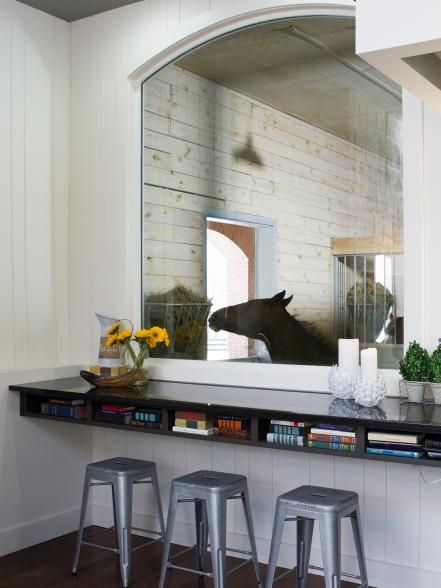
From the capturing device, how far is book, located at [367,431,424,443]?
276 centimetres

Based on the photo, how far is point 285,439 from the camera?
3.04m

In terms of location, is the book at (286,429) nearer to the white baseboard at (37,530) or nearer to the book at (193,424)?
the book at (193,424)

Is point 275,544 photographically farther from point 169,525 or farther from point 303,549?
point 169,525

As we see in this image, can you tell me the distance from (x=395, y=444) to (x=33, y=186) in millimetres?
2563

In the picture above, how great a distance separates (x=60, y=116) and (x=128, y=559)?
2584 mm

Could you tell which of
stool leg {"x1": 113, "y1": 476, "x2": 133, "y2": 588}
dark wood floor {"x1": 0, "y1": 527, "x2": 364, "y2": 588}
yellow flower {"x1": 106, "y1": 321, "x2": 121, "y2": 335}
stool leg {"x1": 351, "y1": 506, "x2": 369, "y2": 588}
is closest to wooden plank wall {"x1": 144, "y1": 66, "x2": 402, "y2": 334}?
yellow flower {"x1": 106, "y1": 321, "x2": 121, "y2": 335}

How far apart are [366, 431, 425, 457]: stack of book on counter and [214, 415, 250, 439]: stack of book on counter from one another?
0.56 meters

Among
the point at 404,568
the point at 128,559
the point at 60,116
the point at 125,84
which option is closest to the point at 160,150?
the point at 125,84

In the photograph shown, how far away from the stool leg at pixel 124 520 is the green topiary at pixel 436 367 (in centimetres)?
150

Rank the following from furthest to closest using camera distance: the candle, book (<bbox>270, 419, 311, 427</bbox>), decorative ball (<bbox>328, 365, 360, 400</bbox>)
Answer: decorative ball (<bbox>328, 365, 360, 400</bbox>) → the candle → book (<bbox>270, 419, 311, 427</bbox>)

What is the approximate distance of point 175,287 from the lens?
13.6 ft

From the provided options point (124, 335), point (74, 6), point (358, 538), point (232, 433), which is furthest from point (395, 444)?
point (74, 6)

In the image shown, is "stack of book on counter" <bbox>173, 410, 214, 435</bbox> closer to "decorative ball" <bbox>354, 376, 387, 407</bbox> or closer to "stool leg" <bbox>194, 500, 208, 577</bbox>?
"stool leg" <bbox>194, 500, 208, 577</bbox>

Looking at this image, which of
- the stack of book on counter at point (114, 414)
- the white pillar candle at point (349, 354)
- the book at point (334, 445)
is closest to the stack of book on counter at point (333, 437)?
the book at point (334, 445)
